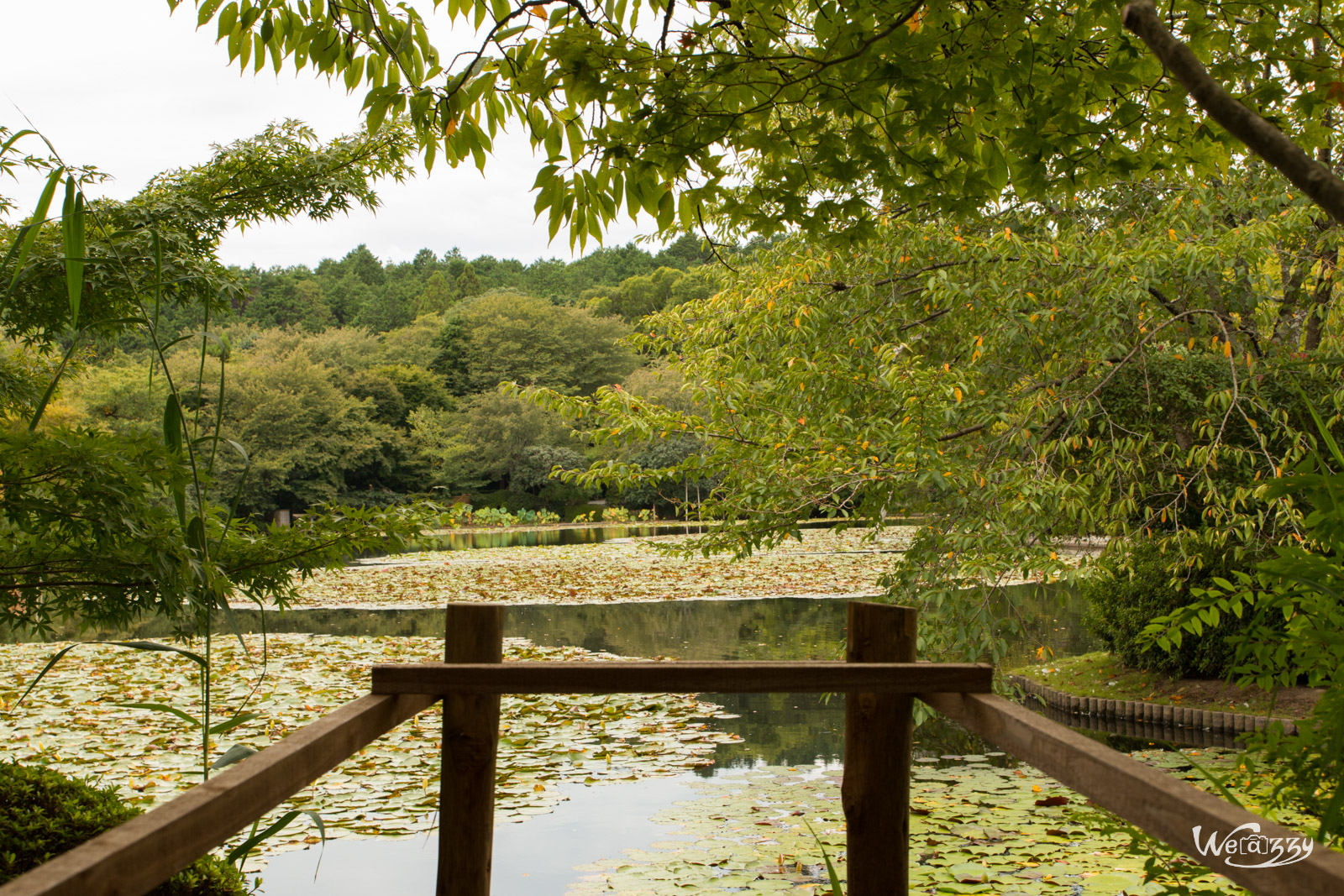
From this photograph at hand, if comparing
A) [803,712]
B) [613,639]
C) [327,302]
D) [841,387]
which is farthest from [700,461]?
[327,302]

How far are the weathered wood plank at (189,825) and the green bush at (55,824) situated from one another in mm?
1414

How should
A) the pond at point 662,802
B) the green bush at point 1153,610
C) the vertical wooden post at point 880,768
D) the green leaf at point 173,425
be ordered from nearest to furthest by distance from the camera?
the green leaf at point 173,425 < the vertical wooden post at point 880,768 < the pond at point 662,802 < the green bush at point 1153,610

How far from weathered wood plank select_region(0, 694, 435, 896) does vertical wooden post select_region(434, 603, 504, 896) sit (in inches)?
22.9

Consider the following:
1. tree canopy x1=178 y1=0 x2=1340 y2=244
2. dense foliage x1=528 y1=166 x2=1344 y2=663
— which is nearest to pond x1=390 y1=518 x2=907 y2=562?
dense foliage x1=528 y1=166 x2=1344 y2=663

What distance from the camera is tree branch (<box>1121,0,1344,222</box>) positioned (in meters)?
1.41

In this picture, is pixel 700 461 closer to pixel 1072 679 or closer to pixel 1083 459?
pixel 1083 459

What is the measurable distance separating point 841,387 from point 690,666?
4.16 m

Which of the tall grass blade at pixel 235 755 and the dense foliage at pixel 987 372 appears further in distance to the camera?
the dense foliage at pixel 987 372

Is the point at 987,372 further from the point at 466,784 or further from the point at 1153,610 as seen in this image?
the point at 466,784

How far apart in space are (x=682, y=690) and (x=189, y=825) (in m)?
1.08

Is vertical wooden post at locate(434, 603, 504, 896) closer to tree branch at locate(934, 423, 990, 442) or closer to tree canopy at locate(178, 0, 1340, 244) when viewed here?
tree canopy at locate(178, 0, 1340, 244)

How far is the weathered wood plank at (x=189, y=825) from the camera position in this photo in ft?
2.67

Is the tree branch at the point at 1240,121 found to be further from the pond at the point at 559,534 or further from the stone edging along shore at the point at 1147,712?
the pond at the point at 559,534

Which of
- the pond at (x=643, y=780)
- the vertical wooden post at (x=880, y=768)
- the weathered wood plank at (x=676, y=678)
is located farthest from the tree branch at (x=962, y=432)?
the weathered wood plank at (x=676, y=678)
